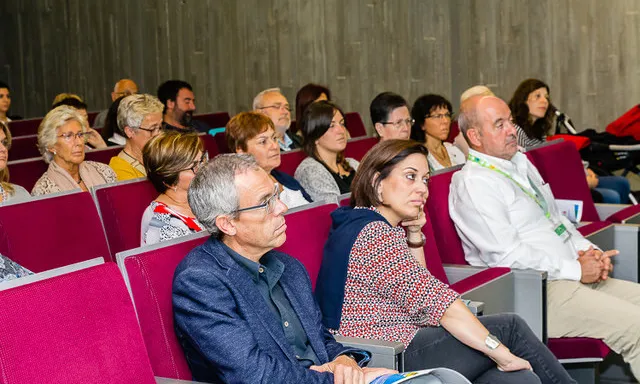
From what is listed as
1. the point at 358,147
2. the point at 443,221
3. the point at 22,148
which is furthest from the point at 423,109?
the point at 22,148

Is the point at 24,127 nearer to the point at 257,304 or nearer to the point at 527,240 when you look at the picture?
the point at 527,240

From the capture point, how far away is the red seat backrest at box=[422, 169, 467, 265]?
12.5 feet

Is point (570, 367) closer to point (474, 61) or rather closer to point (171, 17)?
point (474, 61)

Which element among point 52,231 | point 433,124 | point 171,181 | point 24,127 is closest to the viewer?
point 52,231

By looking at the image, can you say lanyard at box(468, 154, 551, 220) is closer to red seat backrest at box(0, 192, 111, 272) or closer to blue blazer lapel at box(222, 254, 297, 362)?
red seat backrest at box(0, 192, 111, 272)

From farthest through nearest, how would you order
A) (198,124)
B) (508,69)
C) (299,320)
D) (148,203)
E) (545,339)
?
(508,69) < (198,124) < (148,203) < (545,339) < (299,320)

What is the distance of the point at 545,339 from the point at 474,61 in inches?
233

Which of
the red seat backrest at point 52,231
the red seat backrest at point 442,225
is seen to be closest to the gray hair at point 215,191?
the red seat backrest at point 52,231

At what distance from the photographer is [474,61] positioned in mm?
9031

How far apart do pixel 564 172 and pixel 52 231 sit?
8.94ft

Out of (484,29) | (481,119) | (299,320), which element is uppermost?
(484,29)

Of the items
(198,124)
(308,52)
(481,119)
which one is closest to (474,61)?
(308,52)

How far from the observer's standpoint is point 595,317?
3488mm

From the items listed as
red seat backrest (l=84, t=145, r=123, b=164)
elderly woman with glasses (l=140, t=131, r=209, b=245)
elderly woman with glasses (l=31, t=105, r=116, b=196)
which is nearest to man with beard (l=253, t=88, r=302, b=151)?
red seat backrest (l=84, t=145, r=123, b=164)
